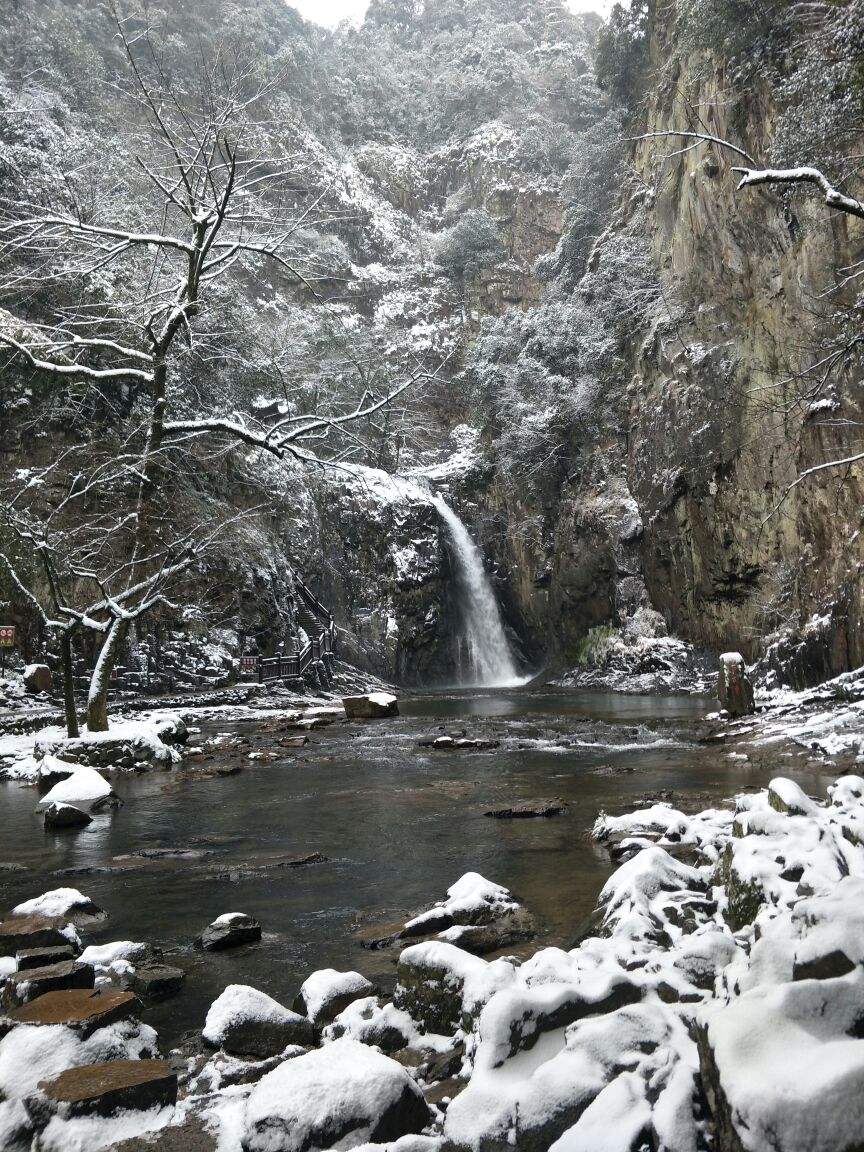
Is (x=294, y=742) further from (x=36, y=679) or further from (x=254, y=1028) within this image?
(x=254, y=1028)

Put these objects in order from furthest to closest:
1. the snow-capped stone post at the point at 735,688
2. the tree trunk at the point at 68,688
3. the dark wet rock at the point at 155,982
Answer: the snow-capped stone post at the point at 735,688 < the tree trunk at the point at 68,688 < the dark wet rock at the point at 155,982

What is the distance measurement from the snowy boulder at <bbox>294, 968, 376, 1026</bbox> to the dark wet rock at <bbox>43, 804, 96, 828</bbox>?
466 centimetres

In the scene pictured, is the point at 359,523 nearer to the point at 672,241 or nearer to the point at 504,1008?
the point at 672,241

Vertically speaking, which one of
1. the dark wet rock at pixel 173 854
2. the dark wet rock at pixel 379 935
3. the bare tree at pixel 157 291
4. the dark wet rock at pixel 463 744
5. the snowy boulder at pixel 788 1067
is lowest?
the dark wet rock at pixel 463 744

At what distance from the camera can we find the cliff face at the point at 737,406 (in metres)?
13.0

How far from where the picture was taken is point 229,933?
3789mm

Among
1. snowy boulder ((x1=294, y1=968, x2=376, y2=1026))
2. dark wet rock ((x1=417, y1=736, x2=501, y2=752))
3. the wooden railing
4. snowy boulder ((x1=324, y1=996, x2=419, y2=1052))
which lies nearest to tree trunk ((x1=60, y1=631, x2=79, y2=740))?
dark wet rock ((x1=417, y1=736, x2=501, y2=752))

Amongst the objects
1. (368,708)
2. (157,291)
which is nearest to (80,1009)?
(157,291)

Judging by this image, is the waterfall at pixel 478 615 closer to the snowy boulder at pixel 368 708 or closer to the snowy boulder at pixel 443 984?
the snowy boulder at pixel 368 708

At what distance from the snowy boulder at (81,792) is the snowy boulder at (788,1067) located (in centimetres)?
697

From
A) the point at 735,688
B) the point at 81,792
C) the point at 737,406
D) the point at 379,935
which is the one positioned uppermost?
the point at 737,406

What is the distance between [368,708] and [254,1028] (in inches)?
513

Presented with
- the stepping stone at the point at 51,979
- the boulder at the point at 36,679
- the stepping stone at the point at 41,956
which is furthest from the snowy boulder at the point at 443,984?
the boulder at the point at 36,679

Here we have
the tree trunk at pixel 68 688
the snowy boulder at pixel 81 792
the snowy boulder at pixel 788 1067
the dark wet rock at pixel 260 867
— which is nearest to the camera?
the snowy boulder at pixel 788 1067
